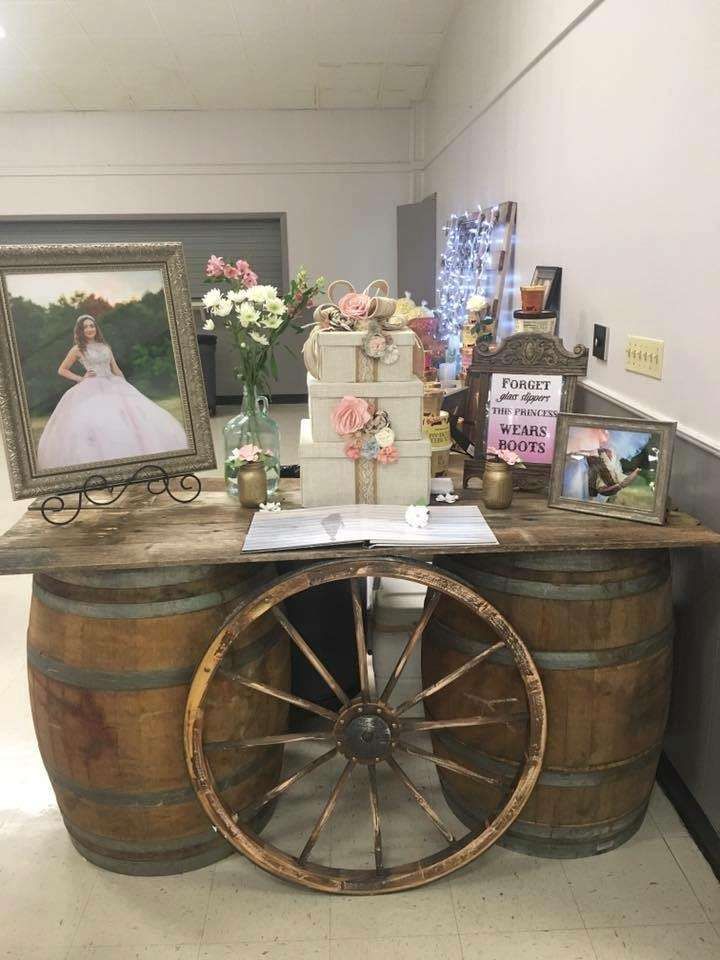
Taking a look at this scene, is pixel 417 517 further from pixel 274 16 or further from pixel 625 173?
pixel 274 16

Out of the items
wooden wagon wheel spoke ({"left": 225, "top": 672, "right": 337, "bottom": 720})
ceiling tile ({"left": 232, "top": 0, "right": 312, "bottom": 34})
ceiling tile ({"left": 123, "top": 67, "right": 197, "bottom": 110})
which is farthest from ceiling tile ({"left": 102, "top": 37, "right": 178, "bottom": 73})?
wooden wagon wheel spoke ({"left": 225, "top": 672, "right": 337, "bottom": 720})

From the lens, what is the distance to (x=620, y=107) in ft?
7.78

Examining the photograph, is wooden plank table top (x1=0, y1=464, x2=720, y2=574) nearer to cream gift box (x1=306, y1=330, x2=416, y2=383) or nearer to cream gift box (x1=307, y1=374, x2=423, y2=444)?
cream gift box (x1=307, y1=374, x2=423, y2=444)

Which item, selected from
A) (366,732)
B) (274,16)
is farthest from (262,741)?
(274,16)

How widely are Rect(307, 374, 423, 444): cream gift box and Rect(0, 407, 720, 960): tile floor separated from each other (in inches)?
41.8

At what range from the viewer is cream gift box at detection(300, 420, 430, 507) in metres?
1.89

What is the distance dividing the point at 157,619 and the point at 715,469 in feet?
4.42

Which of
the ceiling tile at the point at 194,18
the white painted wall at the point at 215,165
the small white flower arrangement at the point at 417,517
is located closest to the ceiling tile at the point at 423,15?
the ceiling tile at the point at 194,18

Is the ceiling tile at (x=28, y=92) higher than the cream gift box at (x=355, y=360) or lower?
higher

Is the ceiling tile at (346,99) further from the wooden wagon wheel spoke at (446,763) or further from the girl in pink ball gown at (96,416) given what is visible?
the wooden wagon wheel spoke at (446,763)

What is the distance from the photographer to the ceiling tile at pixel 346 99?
24.6 ft

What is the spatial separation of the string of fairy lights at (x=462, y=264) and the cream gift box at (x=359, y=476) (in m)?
2.56

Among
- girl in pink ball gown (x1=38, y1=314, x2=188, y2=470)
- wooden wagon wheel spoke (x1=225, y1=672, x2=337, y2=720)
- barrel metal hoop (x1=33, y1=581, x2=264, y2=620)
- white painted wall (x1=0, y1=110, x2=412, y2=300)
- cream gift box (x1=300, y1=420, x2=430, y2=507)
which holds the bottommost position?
wooden wagon wheel spoke (x1=225, y1=672, x2=337, y2=720)

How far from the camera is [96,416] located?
77.5 inches
